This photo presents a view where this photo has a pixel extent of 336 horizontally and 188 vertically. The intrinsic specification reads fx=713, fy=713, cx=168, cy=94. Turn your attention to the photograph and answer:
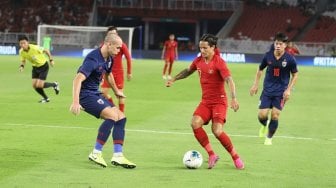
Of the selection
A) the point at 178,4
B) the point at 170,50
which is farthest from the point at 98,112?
the point at 178,4

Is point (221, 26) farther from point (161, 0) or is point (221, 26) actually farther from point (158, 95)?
point (158, 95)

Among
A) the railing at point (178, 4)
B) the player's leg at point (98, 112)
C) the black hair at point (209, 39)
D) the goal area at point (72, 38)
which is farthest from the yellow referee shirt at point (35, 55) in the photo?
the railing at point (178, 4)

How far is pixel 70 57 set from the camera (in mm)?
53844

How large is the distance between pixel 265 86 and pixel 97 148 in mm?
4470

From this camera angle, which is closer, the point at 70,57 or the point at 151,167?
the point at 151,167

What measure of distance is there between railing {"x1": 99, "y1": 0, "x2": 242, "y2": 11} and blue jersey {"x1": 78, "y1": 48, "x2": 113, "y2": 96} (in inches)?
2402

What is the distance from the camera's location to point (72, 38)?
54.8 meters

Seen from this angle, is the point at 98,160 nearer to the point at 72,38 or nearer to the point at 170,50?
the point at 170,50

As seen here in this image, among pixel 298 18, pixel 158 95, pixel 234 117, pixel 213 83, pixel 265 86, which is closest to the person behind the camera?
pixel 213 83

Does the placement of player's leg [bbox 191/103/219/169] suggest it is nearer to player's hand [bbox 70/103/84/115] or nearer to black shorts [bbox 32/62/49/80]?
player's hand [bbox 70/103/84/115]

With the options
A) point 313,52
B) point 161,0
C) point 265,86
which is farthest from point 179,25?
point 265,86

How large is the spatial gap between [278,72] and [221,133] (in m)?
3.36

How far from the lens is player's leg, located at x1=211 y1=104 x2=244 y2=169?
10453 mm

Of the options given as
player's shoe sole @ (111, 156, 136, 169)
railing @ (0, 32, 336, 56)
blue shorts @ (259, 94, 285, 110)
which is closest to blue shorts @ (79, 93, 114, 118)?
player's shoe sole @ (111, 156, 136, 169)
